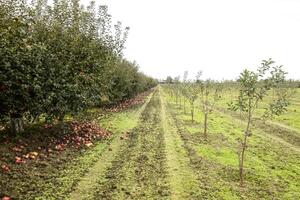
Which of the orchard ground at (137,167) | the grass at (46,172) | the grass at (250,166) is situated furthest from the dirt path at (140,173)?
the grass at (250,166)

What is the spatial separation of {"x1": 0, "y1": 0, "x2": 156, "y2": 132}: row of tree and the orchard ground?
4.48 ft

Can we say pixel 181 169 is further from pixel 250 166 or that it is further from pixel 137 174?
pixel 250 166

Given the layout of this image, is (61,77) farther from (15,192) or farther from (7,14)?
(15,192)

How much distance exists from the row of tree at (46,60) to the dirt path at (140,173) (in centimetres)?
314

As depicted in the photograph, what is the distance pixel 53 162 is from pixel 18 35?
5023 millimetres

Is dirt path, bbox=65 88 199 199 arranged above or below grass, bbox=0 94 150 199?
below

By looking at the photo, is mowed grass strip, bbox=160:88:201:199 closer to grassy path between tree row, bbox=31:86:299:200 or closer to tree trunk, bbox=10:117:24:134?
grassy path between tree row, bbox=31:86:299:200

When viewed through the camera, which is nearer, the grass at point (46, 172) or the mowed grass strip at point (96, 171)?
the grass at point (46, 172)

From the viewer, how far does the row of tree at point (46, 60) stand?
13093mm

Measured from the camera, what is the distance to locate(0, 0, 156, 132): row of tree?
13.1 meters

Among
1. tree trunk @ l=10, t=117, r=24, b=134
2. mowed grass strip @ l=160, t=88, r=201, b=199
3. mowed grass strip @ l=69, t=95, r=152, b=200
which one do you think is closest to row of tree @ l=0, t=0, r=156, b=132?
tree trunk @ l=10, t=117, r=24, b=134

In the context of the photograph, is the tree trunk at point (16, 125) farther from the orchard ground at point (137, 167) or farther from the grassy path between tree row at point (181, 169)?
the grassy path between tree row at point (181, 169)

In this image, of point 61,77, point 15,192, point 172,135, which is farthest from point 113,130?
point 15,192

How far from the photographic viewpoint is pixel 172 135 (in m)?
21.8
